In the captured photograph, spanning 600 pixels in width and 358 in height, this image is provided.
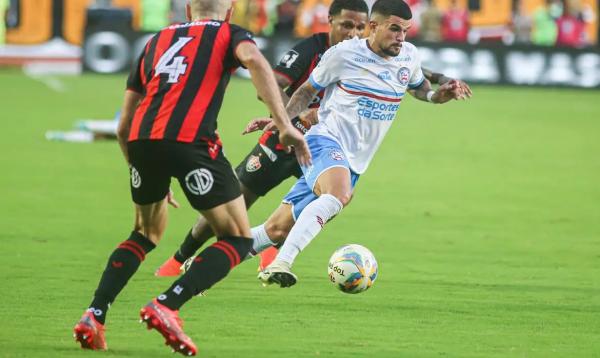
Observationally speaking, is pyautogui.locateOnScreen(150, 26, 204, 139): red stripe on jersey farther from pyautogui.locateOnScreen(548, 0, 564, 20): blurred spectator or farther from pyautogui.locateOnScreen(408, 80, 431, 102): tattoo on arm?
pyautogui.locateOnScreen(548, 0, 564, 20): blurred spectator

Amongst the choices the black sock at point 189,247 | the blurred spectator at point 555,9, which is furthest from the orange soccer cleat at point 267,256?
the blurred spectator at point 555,9

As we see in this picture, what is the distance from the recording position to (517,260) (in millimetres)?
10250

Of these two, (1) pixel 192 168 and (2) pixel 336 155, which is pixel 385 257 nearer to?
(2) pixel 336 155

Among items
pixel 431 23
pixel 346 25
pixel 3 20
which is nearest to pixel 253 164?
pixel 346 25

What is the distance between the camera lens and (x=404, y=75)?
874 cm

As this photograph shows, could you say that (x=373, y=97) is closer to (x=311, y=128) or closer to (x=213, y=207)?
(x=311, y=128)

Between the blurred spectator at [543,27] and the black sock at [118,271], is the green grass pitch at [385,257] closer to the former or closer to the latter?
the black sock at [118,271]

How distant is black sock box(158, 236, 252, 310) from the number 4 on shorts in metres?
0.88

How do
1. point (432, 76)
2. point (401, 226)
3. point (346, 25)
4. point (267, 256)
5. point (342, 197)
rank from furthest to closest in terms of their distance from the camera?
point (401, 226) < point (267, 256) < point (432, 76) < point (346, 25) < point (342, 197)

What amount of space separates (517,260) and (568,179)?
631 cm

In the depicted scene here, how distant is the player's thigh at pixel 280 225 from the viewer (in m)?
8.80

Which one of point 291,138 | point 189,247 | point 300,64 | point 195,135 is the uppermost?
point 291,138

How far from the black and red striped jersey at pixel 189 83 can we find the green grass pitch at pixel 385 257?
1151 millimetres

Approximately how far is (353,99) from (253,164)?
1111mm
